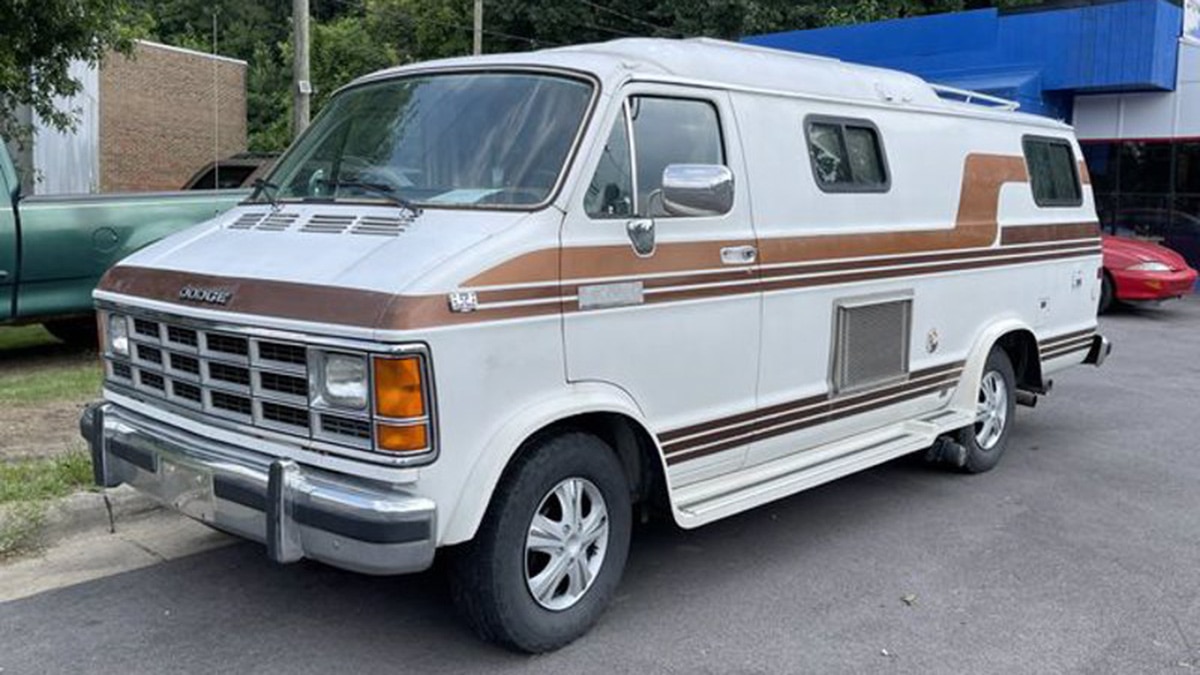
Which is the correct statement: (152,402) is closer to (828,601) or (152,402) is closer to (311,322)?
(311,322)

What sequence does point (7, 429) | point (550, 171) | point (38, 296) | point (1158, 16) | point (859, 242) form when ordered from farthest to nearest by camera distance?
point (1158, 16) → point (38, 296) → point (7, 429) → point (859, 242) → point (550, 171)

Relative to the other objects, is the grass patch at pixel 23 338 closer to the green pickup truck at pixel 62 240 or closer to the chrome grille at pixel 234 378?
the green pickup truck at pixel 62 240

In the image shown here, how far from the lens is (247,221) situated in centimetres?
475

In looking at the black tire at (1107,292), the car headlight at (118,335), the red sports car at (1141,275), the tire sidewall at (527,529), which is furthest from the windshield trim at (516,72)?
the black tire at (1107,292)

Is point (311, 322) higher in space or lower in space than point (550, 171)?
lower

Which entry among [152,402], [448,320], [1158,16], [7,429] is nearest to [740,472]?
[448,320]

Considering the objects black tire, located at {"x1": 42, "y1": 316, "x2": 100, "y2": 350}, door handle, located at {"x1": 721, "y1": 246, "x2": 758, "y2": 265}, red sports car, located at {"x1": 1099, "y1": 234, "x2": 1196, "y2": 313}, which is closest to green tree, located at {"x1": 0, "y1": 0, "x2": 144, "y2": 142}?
black tire, located at {"x1": 42, "y1": 316, "x2": 100, "y2": 350}

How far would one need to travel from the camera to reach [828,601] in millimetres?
4812

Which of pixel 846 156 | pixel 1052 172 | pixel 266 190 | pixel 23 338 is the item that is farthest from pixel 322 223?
pixel 23 338

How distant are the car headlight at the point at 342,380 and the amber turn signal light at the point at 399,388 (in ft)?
0.23

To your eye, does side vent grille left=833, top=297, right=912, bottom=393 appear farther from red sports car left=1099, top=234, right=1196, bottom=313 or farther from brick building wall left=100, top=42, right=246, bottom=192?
brick building wall left=100, top=42, right=246, bottom=192

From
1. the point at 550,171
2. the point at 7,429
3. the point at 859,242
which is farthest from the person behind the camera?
the point at 7,429

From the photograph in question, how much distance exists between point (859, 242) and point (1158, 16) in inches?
602

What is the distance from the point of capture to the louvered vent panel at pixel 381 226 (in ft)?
13.5
